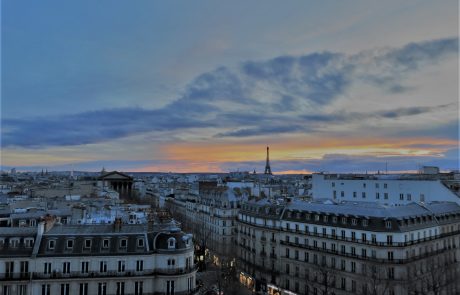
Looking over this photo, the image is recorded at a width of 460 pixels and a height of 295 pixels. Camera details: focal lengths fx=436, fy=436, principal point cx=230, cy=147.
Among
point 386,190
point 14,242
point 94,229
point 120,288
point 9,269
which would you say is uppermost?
point 386,190

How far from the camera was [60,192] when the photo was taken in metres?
102

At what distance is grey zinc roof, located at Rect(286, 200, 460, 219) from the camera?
182ft

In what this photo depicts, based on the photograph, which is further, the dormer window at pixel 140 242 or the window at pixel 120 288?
the dormer window at pixel 140 242

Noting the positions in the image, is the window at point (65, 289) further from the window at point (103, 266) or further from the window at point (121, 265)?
the window at point (121, 265)

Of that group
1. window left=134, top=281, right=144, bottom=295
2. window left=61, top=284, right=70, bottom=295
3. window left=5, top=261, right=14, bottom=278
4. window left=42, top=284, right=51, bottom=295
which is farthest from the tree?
window left=5, top=261, right=14, bottom=278

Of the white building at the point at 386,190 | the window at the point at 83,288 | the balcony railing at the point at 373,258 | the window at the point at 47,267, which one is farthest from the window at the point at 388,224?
the window at the point at 47,267

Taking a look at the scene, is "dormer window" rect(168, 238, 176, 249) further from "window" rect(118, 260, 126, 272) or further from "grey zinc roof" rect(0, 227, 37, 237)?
"grey zinc roof" rect(0, 227, 37, 237)

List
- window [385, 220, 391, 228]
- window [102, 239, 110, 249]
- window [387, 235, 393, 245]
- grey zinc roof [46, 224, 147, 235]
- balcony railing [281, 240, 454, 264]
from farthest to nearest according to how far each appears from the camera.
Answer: window [385, 220, 391, 228], window [387, 235, 393, 245], balcony railing [281, 240, 454, 264], grey zinc roof [46, 224, 147, 235], window [102, 239, 110, 249]

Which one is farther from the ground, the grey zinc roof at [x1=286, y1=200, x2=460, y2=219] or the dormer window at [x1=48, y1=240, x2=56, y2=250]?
the grey zinc roof at [x1=286, y1=200, x2=460, y2=219]

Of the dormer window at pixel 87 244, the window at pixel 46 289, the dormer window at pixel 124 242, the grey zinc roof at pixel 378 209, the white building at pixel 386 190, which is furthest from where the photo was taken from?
the white building at pixel 386 190

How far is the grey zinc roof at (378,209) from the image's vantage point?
5561 cm

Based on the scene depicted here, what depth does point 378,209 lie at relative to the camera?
184ft

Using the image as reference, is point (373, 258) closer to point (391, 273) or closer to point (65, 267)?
point (391, 273)

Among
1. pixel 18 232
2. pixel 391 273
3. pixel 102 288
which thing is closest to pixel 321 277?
pixel 391 273
